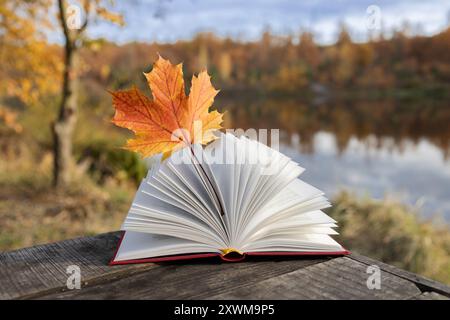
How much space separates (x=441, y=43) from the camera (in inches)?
717

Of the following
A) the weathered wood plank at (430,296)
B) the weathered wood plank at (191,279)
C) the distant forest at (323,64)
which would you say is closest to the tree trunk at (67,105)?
the weathered wood plank at (191,279)

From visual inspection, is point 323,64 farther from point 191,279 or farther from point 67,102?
point 191,279

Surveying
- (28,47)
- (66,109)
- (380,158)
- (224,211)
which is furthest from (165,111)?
(380,158)

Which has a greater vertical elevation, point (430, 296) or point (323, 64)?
point (323, 64)

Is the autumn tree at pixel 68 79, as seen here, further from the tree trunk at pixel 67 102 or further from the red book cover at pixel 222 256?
the red book cover at pixel 222 256

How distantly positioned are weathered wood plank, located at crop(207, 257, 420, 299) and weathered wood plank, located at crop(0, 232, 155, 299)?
0.69 feet

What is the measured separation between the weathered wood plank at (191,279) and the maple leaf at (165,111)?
0.22 m

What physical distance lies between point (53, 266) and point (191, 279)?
256mm

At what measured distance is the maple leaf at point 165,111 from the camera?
2.56 feet

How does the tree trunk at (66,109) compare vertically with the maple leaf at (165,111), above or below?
above

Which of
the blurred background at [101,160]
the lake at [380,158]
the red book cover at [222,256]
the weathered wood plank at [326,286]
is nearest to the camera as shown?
the weathered wood plank at [326,286]

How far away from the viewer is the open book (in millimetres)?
760

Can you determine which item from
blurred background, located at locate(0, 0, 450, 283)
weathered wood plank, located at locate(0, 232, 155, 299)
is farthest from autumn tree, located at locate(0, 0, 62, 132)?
weathered wood plank, located at locate(0, 232, 155, 299)

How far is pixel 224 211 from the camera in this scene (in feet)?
2.48
